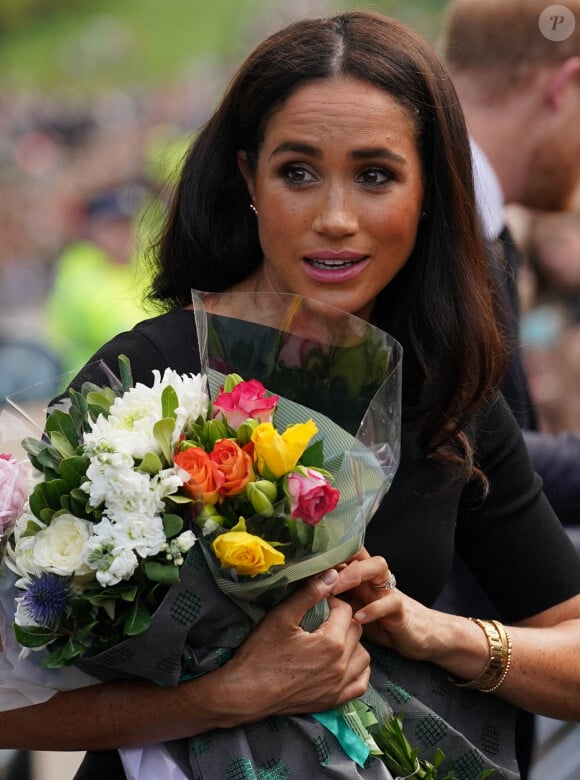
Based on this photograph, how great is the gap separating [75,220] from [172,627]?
5402mm

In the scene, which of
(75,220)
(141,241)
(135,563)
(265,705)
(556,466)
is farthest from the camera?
(75,220)

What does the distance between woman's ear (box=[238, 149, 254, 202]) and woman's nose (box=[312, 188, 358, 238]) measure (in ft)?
0.78

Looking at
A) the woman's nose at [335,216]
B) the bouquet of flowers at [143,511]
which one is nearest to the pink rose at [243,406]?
the bouquet of flowers at [143,511]

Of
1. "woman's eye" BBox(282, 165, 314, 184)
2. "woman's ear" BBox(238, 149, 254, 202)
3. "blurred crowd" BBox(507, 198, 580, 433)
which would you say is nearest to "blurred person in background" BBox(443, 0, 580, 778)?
"woman's ear" BBox(238, 149, 254, 202)

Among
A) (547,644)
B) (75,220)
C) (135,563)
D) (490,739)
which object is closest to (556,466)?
(547,644)

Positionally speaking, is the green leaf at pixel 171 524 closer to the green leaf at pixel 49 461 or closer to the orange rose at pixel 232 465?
the orange rose at pixel 232 465

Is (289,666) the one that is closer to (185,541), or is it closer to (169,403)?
(185,541)

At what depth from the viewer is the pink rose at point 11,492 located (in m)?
1.72

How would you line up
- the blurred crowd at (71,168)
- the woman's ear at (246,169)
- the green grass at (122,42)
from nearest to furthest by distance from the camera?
1. the woman's ear at (246,169)
2. the blurred crowd at (71,168)
3. the green grass at (122,42)

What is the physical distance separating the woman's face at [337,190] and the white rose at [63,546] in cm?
70

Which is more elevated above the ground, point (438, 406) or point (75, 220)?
point (438, 406)

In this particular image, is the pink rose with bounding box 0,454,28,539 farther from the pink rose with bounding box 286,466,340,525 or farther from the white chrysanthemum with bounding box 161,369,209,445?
the pink rose with bounding box 286,466,340,525

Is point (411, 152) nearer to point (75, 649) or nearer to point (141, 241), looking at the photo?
point (141, 241)

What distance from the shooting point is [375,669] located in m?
2.04
